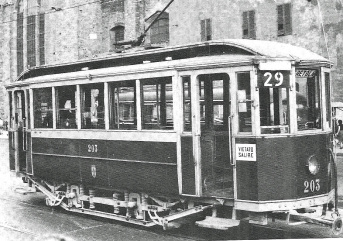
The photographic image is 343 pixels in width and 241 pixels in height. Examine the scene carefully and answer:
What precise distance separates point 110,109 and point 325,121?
3.63m

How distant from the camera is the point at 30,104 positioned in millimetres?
10797

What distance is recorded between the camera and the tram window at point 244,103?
23.3ft

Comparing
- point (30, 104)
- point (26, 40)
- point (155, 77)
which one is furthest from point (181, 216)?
point (26, 40)

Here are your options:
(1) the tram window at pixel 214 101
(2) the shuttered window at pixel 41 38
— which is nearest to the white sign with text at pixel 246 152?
(1) the tram window at pixel 214 101

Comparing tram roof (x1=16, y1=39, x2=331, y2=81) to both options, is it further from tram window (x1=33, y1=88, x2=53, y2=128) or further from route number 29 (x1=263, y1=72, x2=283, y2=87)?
tram window (x1=33, y1=88, x2=53, y2=128)

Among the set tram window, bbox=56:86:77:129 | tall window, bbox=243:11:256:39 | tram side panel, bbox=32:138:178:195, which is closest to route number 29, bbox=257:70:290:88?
tram side panel, bbox=32:138:178:195

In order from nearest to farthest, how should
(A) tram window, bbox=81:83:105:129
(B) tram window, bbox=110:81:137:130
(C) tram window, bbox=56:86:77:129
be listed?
(B) tram window, bbox=110:81:137:130, (A) tram window, bbox=81:83:105:129, (C) tram window, bbox=56:86:77:129

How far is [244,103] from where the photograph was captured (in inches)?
285

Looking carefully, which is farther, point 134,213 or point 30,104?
point 30,104

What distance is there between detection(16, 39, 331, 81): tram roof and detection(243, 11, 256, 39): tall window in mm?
15932

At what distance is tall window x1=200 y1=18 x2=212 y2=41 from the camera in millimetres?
26609

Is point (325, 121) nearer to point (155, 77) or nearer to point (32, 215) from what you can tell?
point (155, 77)

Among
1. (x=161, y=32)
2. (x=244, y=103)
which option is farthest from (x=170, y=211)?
(x=161, y=32)

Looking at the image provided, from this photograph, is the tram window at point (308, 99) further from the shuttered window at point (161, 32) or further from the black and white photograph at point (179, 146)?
the shuttered window at point (161, 32)
